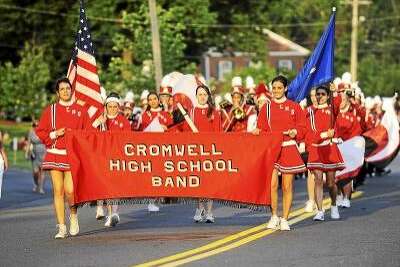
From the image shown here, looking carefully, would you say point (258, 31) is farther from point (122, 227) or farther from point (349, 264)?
point (349, 264)

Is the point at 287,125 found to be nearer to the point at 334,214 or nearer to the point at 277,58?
the point at 334,214

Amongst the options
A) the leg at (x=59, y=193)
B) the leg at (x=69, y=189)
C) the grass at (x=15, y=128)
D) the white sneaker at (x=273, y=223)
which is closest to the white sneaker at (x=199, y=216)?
the white sneaker at (x=273, y=223)

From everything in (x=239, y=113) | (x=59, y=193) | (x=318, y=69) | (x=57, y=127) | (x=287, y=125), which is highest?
(x=318, y=69)

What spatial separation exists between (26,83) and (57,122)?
43246 mm

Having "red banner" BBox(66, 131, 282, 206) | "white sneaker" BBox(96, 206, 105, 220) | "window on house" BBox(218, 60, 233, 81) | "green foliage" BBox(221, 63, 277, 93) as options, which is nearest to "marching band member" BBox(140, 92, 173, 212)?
"white sneaker" BBox(96, 206, 105, 220)

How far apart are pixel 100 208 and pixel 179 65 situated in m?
29.8

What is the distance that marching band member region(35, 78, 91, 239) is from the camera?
16.8 metres

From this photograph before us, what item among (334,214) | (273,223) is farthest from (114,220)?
(334,214)

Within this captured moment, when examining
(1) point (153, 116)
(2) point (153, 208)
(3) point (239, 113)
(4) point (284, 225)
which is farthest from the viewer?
(3) point (239, 113)

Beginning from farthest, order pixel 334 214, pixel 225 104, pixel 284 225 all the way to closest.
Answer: pixel 225 104 < pixel 334 214 < pixel 284 225

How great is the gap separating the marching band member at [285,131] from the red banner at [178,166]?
10 cm

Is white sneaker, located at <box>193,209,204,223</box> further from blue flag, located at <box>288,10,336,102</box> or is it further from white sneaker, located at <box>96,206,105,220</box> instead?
blue flag, located at <box>288,10,336,102</box>

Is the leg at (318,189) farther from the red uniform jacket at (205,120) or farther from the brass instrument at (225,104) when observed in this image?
the brass instrument at (225,104)

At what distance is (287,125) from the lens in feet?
56.9
